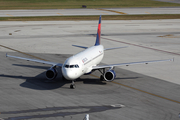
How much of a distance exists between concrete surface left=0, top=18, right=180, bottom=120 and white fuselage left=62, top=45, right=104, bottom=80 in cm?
208

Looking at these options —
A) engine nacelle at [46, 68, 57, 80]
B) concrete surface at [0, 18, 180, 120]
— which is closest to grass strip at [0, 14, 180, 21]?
concrete surface at [0, 18, 180, 120]

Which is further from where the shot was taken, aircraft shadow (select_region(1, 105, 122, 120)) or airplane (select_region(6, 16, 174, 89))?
airplane (select_region(6, 16, 174, 89))

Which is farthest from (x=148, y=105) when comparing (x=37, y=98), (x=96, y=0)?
(x=96, y=0)

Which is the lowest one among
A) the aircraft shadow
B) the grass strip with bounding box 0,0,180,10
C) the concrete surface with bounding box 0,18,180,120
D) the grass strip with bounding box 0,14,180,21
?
the aircraft shadow

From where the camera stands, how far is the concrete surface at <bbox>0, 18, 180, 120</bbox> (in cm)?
Result: 3052

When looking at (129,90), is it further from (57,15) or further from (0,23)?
(57,15)

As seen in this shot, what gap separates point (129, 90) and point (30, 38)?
144ft

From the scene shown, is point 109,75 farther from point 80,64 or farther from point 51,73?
point 51,73

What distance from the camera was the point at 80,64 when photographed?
3744cm

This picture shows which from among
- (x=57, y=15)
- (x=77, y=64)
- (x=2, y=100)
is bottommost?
(x=2, y=100)

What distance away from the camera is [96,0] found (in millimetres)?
176500

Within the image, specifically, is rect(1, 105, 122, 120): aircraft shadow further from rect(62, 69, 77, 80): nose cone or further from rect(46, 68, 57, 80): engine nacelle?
rect(46, 68, 57, 80): engine nacelle

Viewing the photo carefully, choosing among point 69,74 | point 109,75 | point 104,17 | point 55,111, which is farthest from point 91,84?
point 104,17

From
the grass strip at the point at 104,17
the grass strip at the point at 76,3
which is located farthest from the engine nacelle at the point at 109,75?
the grass strip at the point at 76,3
